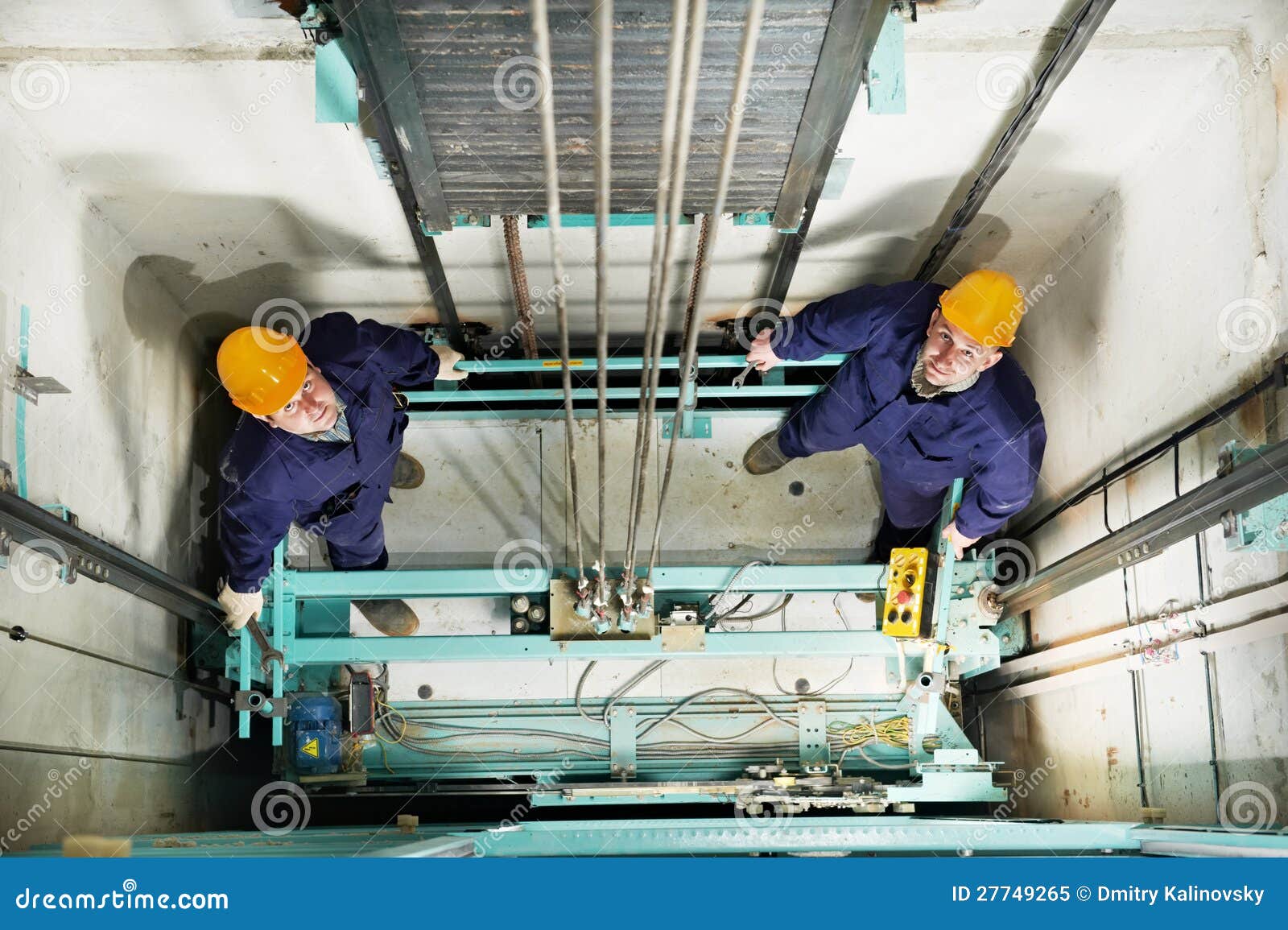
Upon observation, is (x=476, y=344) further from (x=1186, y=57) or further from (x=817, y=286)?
(x=1186, y=57)

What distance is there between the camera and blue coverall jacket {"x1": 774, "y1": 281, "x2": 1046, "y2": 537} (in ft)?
9.52

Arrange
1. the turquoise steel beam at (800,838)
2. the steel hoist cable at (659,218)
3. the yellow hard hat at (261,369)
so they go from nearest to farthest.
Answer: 1. the steel hoist cable at (659,218)
2. the turquoise steel beam at (800,838)
3. the yellow hard hat at (261,369)

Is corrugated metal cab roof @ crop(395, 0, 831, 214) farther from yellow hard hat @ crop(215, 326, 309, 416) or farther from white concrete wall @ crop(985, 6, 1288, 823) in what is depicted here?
white concrete wall @ crop(985, 6, 1288, 823)

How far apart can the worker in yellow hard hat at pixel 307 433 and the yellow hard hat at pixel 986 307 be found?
4.98 feet

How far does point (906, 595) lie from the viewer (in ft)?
10.4

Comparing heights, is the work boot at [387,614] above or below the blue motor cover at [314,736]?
above

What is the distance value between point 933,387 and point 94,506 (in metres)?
2.26

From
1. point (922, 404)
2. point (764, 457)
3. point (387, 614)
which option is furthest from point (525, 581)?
point (922, 404)

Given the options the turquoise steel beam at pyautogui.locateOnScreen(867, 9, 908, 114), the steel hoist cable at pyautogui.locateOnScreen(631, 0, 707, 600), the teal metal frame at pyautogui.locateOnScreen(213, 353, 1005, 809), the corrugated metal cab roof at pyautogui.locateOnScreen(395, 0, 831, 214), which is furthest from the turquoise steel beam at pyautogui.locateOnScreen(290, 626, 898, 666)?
the turquoise steel beam at pyautogui.locateOnScreen(867, 9, 908, 114)

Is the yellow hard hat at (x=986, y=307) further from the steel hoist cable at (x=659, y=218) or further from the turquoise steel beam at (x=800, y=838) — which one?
the turquoise steel beam at (x=800, y=838)

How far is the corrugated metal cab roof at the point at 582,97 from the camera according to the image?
2.00 metres

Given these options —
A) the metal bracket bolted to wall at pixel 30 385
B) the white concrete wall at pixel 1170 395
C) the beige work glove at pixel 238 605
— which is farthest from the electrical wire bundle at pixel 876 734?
the metal bracket bolted to wall at pixel 30 385

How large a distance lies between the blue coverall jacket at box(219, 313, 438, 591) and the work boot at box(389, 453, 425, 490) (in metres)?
0.50

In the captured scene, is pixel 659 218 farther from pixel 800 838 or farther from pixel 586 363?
pixel 586 363
